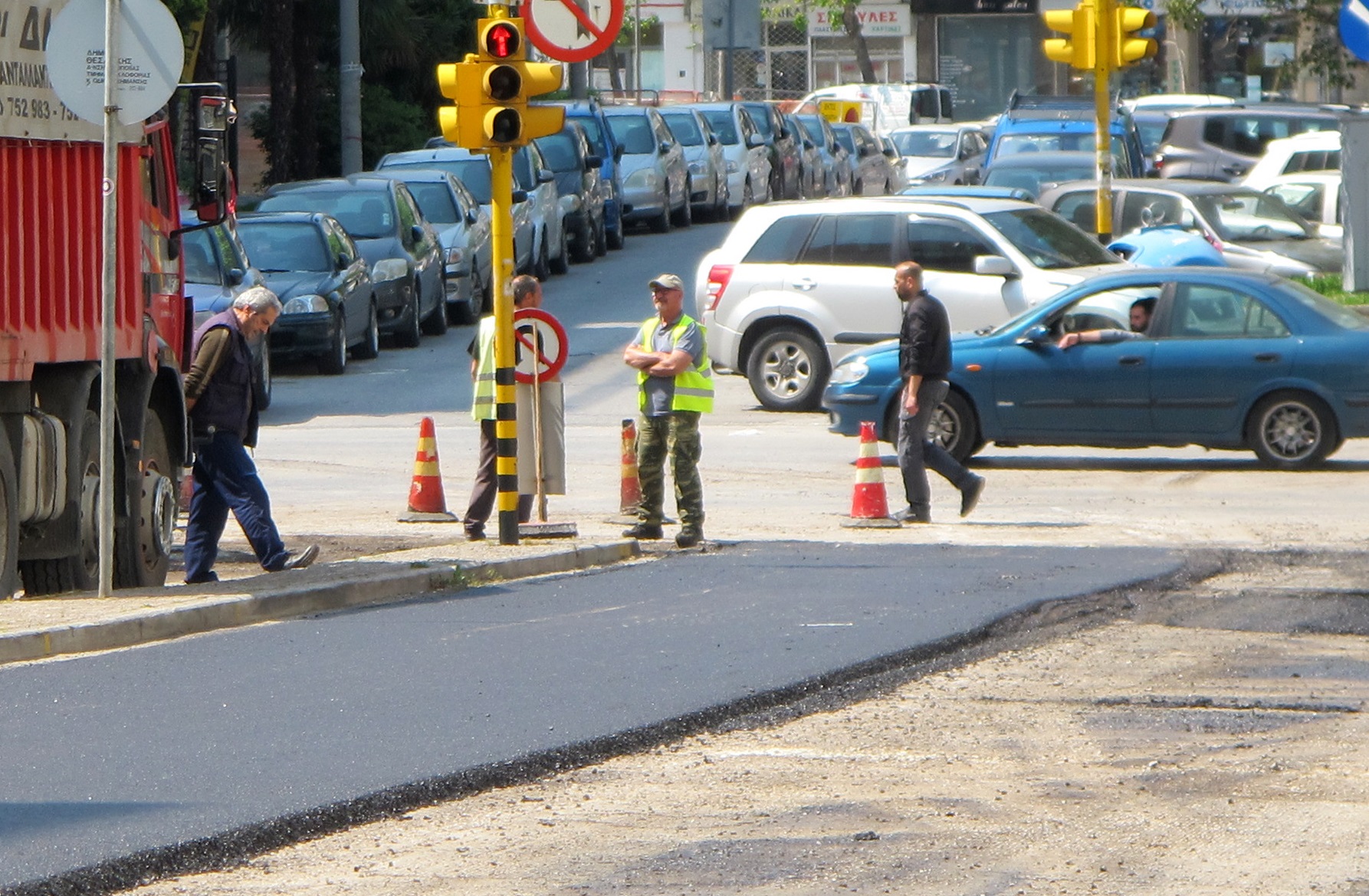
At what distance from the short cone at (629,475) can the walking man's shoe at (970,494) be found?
2036mm

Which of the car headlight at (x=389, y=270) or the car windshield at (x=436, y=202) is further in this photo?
the car windshield at (x=436, y=202)

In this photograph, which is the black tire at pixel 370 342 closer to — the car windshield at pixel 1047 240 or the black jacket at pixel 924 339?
the car windshield at pixel 1047 240

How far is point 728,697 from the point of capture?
28.8 feet

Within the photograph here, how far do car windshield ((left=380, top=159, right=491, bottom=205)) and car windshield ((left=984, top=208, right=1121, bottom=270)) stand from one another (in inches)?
455

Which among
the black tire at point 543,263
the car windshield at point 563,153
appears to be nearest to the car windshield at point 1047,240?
the black tire at point 543,263

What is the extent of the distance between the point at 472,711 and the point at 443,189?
20678 mm

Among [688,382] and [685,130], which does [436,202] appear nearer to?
[685,130]

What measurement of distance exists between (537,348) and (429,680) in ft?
17.1

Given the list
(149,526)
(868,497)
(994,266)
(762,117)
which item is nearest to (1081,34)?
(994,266)

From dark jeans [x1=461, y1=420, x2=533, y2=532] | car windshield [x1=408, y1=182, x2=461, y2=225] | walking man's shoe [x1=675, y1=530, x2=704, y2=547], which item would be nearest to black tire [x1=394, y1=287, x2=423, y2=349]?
car windshield [x1=408, y1=182, x2=461, y2=225]

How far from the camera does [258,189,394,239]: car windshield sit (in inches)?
1037

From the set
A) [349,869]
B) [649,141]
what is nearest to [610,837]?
[349,869]

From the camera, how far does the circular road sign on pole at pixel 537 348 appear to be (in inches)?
557

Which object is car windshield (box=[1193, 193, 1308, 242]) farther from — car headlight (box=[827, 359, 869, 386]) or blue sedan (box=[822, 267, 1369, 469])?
car headlight (box=[827, 359, 869, 386])
